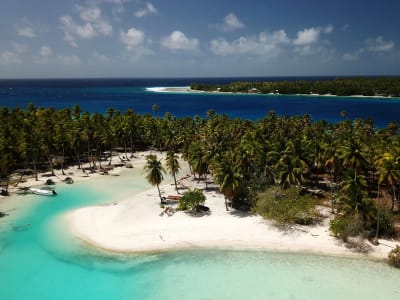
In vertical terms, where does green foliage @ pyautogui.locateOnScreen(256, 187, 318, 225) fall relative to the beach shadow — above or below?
above

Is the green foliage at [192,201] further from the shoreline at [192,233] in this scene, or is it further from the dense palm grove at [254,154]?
A: the dense palm grove at [254,154]

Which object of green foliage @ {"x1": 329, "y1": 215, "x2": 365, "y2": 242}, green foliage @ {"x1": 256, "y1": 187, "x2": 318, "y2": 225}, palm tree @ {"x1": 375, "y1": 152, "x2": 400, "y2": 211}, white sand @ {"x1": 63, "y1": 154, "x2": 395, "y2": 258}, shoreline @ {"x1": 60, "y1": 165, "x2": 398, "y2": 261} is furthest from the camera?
green foliage @ {"x1": 256, "y1": 187, "x2": 318, "y2": 225}

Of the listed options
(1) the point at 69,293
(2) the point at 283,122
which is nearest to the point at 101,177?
(1) the point at 69,293

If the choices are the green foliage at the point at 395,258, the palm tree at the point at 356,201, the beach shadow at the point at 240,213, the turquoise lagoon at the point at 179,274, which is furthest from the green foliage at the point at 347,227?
the beach shadow at the point at 240,213

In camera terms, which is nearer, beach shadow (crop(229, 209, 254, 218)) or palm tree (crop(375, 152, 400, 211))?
palm tree (crop(375, 152, 400, 211))

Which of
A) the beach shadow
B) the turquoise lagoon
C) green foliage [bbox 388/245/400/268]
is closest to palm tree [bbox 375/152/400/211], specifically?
green foliage [bbox 388/245/400/268]

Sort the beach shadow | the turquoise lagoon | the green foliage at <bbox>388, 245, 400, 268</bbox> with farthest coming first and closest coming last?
the beach shadow
the green foliage at <bbox>388, 245, 400, 268</bbox>
the turquoise lagoon

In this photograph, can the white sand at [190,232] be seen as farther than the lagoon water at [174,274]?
Yes

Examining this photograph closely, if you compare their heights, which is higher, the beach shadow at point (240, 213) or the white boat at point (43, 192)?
the beach shadow at point (240, 213)

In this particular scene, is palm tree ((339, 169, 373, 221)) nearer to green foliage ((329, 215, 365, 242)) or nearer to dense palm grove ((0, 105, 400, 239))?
dense palm grove ((0, 105, 400, 239))
